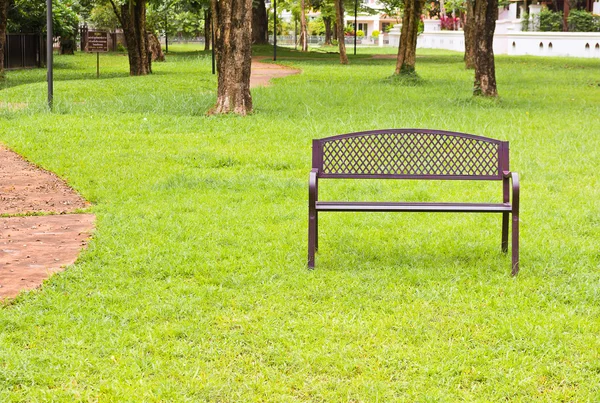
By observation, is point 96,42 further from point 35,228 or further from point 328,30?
point 328,30

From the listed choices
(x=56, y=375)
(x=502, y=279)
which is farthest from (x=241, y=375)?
(x=502, y=279)

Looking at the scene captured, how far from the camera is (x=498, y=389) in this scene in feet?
16.0

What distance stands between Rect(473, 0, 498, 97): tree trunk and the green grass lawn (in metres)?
6.94

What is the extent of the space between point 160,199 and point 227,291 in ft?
10.8

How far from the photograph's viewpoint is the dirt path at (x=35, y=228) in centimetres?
708

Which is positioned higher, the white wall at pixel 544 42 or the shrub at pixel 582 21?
the shrub at pixel 582 21

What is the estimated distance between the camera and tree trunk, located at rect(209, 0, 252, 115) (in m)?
16.7

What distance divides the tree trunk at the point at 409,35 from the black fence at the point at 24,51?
15.0 meters

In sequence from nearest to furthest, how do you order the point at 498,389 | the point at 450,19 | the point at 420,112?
the point at 498,389, the point at 420,112, the point at 450,19

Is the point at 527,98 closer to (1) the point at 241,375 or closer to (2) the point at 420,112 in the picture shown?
(2) the point at 420,112

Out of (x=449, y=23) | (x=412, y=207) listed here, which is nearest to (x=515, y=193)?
(x=412, y=207)

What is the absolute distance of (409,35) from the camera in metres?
27.9

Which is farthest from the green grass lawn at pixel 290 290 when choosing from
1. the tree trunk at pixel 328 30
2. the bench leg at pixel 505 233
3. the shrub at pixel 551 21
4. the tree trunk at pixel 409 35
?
the tree trunk at pixel 328 30

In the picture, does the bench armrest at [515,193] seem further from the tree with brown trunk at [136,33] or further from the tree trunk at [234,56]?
the tree with brown trunk at [136,33]
